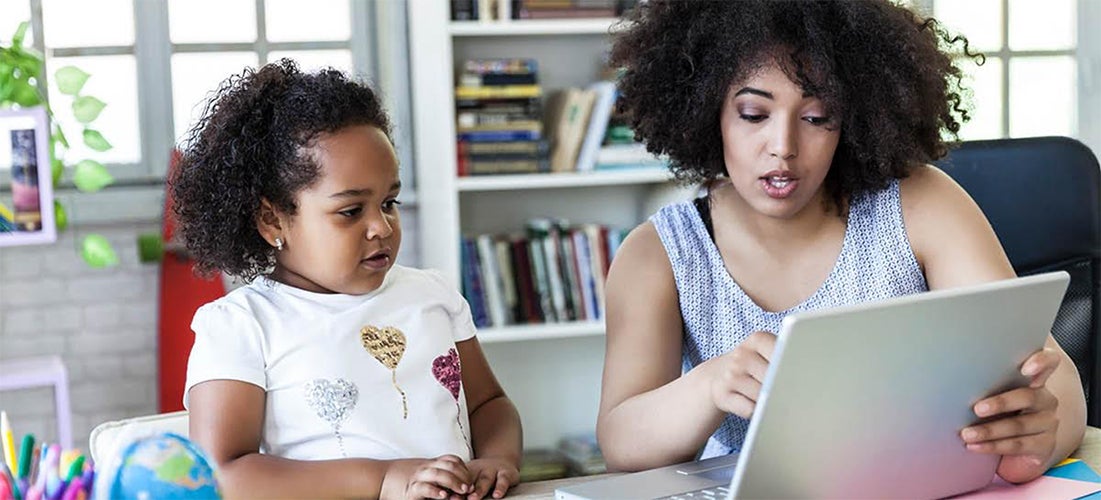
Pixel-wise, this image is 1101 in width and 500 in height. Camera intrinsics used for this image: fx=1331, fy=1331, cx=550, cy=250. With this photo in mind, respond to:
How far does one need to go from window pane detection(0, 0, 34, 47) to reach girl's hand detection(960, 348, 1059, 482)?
2.79 m

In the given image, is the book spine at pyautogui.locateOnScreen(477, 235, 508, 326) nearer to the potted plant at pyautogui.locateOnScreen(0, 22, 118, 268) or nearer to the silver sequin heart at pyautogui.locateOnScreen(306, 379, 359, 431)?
the potted plant at pyautogui.locateOnScreen(0, 22, 118, 268)

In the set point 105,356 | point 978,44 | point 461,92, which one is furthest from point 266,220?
point 978,44

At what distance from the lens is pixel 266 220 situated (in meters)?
1.35

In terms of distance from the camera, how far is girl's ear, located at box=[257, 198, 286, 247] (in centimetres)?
134

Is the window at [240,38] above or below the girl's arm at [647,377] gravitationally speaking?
above

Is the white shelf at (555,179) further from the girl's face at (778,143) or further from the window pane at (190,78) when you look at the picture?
the girl's face at (778,143)

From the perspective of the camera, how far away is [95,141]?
303 centimetres

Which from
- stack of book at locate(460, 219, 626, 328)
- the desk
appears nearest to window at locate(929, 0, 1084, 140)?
stack of book at locate(460, 219, 626, 328)

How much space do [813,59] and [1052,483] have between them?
0.53 metres

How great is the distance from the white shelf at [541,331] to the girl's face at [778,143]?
1.74 m

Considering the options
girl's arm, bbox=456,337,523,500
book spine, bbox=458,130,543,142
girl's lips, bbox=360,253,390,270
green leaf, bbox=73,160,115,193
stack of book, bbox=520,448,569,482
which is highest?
book spine, bbox=458,130,543,142

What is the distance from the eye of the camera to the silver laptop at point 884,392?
92 centimetres

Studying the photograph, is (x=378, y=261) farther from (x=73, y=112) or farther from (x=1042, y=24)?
(x=1042, y=24)

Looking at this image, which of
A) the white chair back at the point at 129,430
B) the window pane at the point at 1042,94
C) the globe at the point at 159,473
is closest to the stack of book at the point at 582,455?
the window pane at the point at 1042,94
